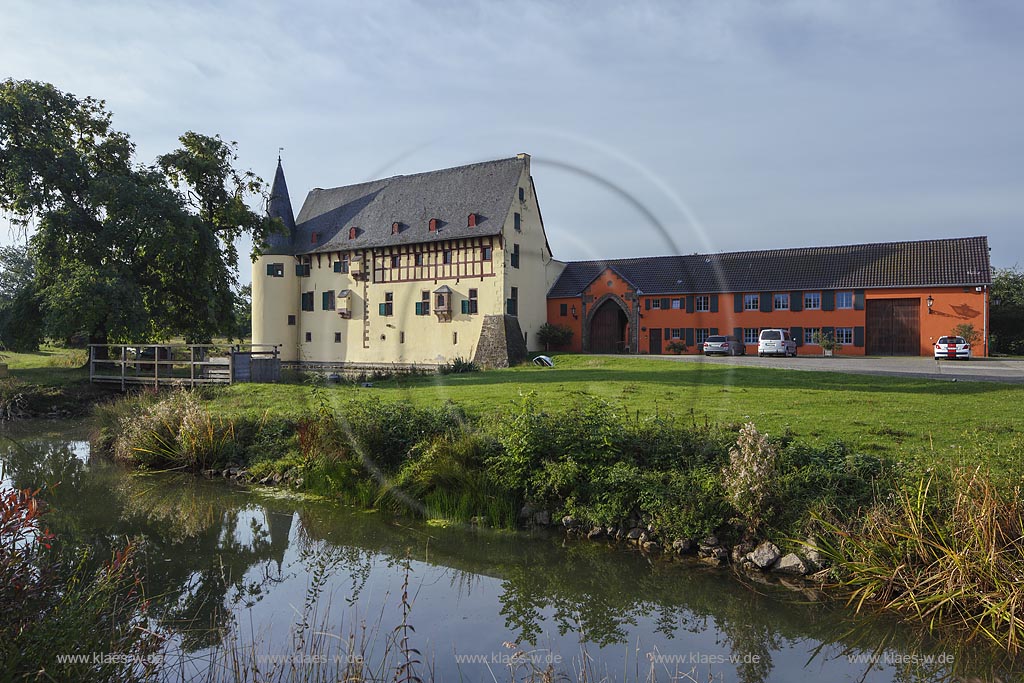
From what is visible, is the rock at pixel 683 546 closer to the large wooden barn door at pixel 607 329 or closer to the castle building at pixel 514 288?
the castle building at pixel 514 288

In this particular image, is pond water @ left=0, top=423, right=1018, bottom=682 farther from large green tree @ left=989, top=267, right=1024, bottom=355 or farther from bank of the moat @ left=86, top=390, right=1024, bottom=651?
large green tree @ left=989, top=267, right=1024, bottom=355

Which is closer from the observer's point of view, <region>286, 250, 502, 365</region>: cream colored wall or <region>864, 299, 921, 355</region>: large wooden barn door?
<region>864, 299, 921, 355</region>: large wooden barn door

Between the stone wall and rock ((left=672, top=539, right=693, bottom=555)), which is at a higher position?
the stone wall

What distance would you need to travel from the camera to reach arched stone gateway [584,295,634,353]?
148ft

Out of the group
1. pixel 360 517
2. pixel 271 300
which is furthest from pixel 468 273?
pixel 360 517

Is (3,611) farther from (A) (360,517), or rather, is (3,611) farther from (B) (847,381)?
(B) (847,381)

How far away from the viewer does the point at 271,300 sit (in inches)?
1842

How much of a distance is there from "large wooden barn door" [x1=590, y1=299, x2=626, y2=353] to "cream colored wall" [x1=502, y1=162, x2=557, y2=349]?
3.50 metres

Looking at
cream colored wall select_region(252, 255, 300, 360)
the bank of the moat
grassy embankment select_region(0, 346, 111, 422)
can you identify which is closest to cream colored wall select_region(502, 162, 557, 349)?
cream colored wall select_region(252, 255, 300, 360)

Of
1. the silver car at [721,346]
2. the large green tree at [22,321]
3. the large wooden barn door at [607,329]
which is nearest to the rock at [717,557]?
the large green tree at [22,321]

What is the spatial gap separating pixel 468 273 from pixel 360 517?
101 ft

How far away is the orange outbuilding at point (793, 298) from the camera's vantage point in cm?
3922

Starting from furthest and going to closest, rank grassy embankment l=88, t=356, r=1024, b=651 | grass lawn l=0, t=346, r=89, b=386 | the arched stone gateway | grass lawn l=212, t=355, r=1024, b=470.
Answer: the arched stone gateway → grass lawn l=0, t=346, r=89, b=386 → grass lawn l=212, t=355, r=1024, b=470 → grassy embankment l=88, t=356, r=1024, b=651

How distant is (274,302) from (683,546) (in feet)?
140
